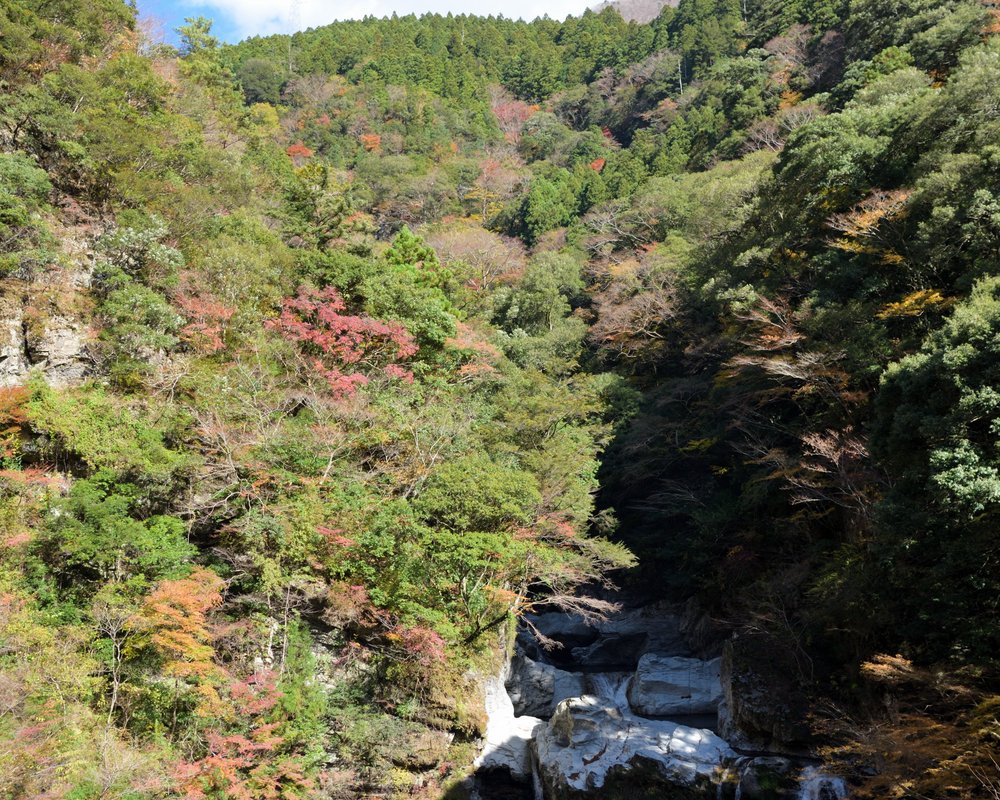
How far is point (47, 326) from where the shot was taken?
47.5ft

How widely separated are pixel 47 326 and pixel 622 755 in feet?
52.0

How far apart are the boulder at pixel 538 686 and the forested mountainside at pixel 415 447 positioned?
2.14m

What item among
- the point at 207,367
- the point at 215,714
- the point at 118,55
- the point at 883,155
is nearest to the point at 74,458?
the point at 207,367

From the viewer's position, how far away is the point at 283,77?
52281 mm

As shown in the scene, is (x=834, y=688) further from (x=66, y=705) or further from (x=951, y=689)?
(x=66, y=705)

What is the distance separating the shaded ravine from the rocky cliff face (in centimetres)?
1279

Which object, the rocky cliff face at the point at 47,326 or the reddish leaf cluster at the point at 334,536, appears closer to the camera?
the reddish leaf cluster at the point at 334,536

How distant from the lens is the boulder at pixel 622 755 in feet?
40.7

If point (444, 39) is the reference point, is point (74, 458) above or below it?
below

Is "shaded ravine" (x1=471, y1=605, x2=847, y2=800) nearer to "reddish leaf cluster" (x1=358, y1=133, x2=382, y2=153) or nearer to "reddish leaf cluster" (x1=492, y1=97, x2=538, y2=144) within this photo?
"reddish leaf cluster" (x1=358, y1=133, x2=382, y2=153)

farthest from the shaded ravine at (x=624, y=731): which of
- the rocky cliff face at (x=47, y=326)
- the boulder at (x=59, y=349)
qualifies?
the rocky cliff face at (x=47, y=326)

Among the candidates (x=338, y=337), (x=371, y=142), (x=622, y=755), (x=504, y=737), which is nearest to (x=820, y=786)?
(x=622, y=755)

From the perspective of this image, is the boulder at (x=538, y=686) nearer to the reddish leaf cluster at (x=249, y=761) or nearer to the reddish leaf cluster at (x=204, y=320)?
the reddish leaf cluster at (x=249, y=761)

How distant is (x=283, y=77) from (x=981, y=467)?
5708 cm
